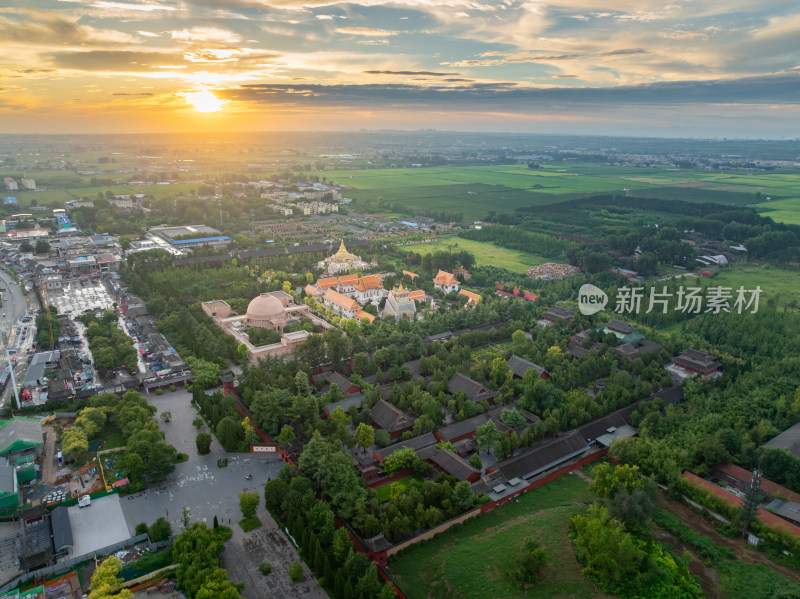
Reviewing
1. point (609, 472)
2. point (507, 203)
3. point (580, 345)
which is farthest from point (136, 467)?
point (507, 203)

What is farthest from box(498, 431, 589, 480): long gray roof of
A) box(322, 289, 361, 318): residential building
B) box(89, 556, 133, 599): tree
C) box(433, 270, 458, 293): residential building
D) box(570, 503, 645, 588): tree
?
box(433, 270, 458, 293): residential building

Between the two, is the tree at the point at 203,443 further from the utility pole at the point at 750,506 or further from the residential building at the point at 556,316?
the residential building at the point at 556,316

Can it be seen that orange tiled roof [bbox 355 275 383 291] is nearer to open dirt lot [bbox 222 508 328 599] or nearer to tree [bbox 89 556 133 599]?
open dirt lot [bbox 222 508 328 599]

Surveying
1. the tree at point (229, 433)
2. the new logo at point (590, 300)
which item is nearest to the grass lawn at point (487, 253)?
the new logo at point (590, 300)

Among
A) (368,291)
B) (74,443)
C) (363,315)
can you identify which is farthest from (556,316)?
(74,443)

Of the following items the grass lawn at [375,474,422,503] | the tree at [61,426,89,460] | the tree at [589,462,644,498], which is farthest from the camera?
the tree at [61,426,89,460]

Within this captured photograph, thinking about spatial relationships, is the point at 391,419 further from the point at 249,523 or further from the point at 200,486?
the point at 200,486

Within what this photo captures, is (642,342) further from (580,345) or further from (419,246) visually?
(419,246)
